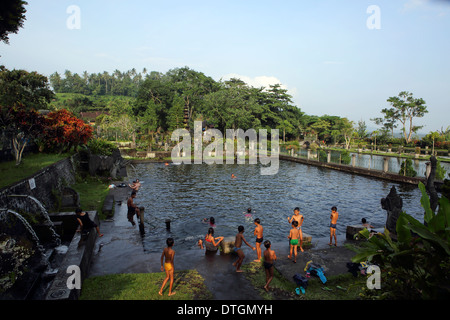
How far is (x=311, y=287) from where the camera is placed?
791cm

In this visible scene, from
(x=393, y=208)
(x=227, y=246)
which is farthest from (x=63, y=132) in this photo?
(x=393, y=208)

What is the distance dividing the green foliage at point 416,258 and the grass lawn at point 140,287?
4.50 m

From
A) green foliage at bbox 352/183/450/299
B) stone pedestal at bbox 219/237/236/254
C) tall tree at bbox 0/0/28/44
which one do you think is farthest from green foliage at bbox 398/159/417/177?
tall tree at bbox 0/0/28/44

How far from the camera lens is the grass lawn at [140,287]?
7117 millimetres

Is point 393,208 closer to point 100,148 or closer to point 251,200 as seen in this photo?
point 251,200

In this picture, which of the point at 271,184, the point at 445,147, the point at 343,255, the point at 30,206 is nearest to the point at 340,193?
the point at 271,184

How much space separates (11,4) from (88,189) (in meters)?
11.4

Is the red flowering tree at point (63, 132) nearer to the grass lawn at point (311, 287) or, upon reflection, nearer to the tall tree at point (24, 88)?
the tall tree at point (24, 88)

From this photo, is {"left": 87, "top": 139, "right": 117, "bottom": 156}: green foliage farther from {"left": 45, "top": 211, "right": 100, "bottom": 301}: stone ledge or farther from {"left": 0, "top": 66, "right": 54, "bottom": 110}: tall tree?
{"left": 45, "top": 211, "right": 100, "bottom": 301}: stone ledge

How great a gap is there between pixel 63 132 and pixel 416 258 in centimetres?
2146

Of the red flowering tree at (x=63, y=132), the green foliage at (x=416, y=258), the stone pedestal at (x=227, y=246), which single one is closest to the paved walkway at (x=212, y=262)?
the stone pedestal at (x=227, y=246)

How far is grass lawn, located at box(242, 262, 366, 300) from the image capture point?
7.37 m

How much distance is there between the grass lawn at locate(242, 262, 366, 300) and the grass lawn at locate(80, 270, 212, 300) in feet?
5.34

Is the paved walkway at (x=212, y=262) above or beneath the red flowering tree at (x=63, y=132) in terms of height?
beneath
